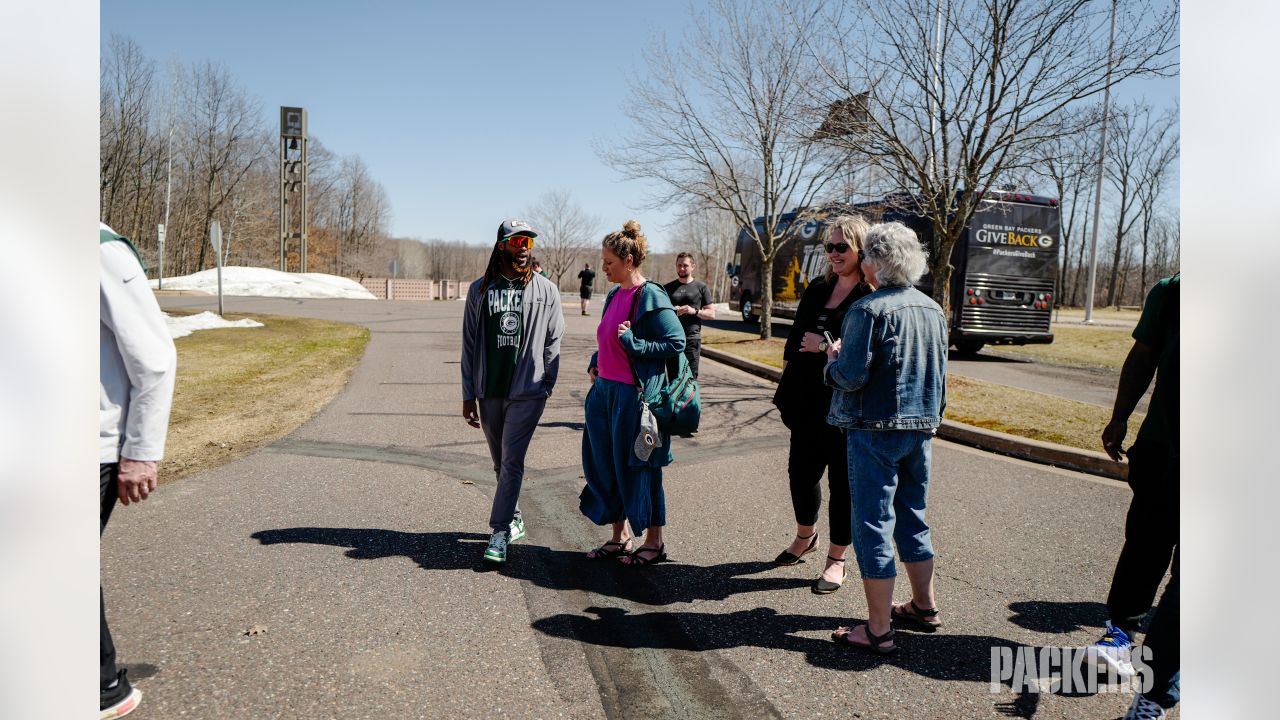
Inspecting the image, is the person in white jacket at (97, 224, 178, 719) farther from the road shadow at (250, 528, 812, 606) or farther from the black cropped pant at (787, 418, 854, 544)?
the black cropped pant at (787, 418, 854, 544)

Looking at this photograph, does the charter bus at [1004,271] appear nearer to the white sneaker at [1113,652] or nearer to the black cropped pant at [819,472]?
the black cropped pant at [819,472]

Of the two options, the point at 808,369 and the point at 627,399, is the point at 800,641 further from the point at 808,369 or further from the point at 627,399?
the point at 627,399

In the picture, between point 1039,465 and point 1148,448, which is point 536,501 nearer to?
point 1148,448

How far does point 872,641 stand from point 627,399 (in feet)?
5.68

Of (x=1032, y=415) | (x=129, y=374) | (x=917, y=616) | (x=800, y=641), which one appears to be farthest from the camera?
(x=1032, y=415)

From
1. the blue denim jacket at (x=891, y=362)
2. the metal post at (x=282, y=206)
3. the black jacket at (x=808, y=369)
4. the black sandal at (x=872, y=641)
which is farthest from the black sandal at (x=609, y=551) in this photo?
the metal post at (x=282, y=206)

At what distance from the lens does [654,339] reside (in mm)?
4090

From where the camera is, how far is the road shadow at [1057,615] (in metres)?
3.48

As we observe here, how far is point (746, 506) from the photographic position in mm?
5352

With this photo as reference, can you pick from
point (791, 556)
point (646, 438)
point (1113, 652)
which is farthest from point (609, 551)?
point (1113, 652)

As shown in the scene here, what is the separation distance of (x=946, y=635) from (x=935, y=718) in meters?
0.76

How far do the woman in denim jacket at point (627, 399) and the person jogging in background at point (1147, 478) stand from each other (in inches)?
81.8

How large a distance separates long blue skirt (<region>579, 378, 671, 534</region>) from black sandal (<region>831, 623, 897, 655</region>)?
3.98 feet

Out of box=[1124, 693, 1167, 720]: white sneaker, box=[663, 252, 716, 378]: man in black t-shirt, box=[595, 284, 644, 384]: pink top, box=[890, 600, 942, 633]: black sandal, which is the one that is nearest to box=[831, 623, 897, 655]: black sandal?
box=[890, 600, 942, 633]: black sandal
